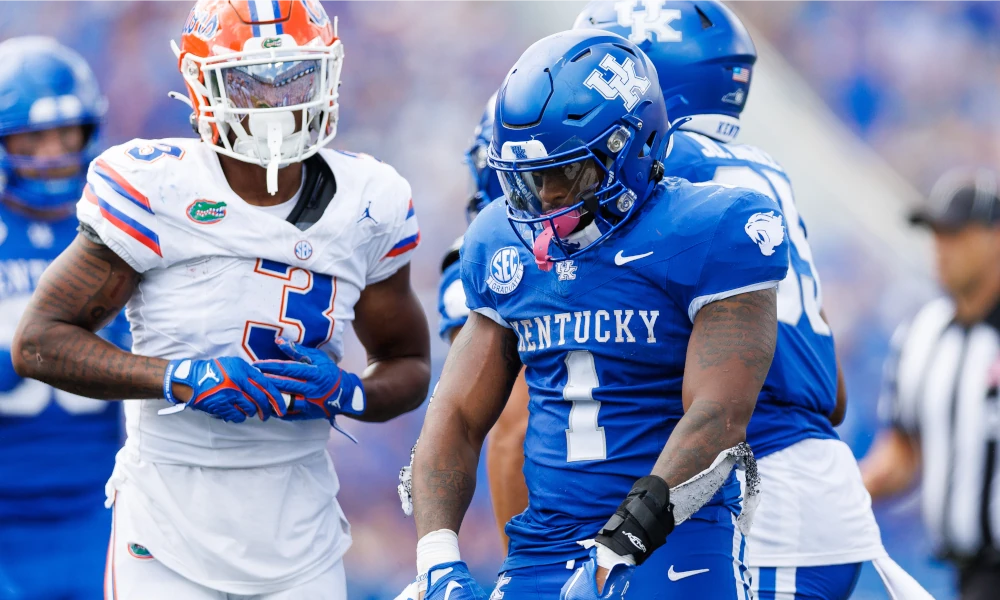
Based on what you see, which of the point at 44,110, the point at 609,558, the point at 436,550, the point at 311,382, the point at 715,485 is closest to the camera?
the point at 609,558

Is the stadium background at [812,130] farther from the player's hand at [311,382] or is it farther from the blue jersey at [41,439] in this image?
the player's hand at [311,382]

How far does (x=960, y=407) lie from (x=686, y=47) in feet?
5.64

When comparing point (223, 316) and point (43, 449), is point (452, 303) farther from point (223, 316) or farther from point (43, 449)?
point (43, 449)

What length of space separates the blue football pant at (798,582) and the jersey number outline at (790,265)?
0.59 m

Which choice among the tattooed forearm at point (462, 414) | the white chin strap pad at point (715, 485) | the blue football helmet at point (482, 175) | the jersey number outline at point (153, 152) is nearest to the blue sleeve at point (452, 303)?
the blue football helmet at point (482, 175)

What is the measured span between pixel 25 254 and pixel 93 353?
1.60 m

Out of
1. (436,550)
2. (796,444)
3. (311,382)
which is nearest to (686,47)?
(796,444)

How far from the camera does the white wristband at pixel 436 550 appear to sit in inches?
99.2

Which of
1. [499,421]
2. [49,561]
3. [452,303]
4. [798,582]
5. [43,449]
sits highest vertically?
[452,303]

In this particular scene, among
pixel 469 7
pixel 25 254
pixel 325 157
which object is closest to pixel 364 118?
pixel 469 7

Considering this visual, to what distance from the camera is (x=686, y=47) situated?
11.8ft

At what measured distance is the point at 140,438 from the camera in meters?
3.40

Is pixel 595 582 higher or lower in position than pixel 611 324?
lower

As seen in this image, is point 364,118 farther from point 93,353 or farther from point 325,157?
point 93,353
